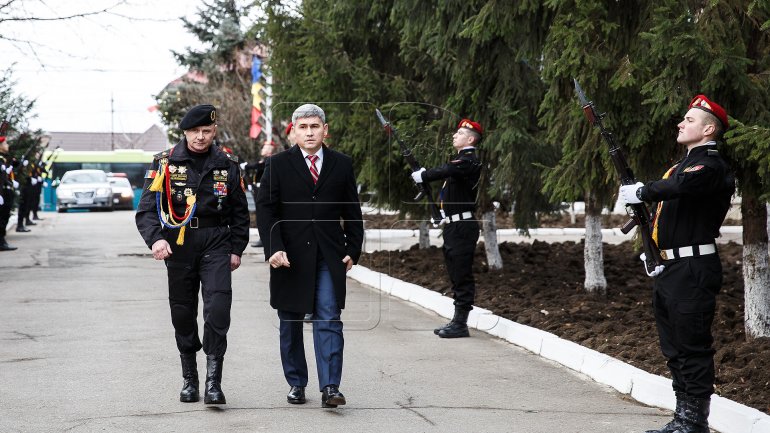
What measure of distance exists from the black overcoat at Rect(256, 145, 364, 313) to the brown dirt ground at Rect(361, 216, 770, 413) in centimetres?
265

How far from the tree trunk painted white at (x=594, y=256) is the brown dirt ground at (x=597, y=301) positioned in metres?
0.17

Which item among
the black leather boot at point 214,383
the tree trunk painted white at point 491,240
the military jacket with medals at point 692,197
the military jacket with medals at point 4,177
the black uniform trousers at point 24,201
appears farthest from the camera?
the black uniform trousers at point 24,201

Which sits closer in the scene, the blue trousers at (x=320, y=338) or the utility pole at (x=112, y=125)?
the blue trousers at (x=320, y=338)

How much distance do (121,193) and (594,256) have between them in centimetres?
3962

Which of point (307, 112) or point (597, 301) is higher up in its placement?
point (307, 112)

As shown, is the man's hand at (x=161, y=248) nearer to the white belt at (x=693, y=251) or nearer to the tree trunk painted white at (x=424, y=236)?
the white belt at (x=693, y=251)

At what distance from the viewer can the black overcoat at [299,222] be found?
708 centimetres

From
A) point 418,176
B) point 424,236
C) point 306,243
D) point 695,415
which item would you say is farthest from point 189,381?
point 424,236

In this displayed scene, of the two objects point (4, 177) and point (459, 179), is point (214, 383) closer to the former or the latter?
point (459, 179)

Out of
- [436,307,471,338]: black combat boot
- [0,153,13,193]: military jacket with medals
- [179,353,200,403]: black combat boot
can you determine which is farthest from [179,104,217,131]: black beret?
[0,153,13,193]: military jacket with medals

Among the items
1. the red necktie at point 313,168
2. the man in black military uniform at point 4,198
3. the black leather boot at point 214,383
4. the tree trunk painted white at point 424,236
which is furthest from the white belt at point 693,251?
the man in black military uniform at point 4,198

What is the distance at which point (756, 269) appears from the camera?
9000 millimetres

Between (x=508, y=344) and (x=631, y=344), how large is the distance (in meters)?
1.39

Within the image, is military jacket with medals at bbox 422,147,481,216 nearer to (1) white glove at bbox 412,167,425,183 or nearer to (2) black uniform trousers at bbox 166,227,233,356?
(1) white glove at bbox 412,167,425,183
